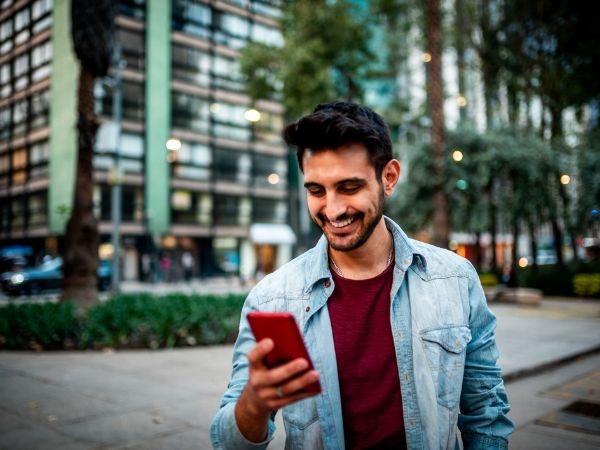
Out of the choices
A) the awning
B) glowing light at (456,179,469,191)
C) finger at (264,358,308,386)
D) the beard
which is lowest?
finger at (264,358,308,386)

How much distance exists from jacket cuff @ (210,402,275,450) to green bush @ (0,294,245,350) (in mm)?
7442

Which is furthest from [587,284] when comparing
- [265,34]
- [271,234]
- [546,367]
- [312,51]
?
[265,34]

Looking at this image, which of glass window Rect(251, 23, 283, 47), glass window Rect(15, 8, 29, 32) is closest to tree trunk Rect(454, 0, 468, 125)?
glass window Rect(251, 23, 283, 47)

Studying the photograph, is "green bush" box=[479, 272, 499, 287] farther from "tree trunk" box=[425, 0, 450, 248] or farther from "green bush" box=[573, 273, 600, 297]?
"tree trunk" box=[425, 0, 450, 248]

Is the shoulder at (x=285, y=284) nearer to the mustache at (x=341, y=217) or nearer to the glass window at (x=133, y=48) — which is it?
the mustache at (x=341, y=217)

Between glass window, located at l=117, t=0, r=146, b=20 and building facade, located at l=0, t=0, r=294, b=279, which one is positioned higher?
glass window, located at l=117, t=0, r=146, b=20

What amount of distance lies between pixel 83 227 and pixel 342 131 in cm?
976

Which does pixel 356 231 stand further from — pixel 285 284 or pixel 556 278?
pixel 556 278

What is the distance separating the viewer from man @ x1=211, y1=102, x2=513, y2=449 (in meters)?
1.81

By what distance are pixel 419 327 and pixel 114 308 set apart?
27.6ft

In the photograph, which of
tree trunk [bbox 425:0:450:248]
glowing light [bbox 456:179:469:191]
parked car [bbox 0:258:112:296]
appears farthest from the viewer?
parked car [bbox 0:258:112:296]

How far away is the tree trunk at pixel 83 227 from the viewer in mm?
10289

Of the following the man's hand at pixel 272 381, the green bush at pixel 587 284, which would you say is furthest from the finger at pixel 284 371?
the green bush at pixel 587 284

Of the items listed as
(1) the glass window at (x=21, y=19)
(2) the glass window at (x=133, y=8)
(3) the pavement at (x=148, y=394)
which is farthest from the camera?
(1) the glass window at (x=21, y=19)
